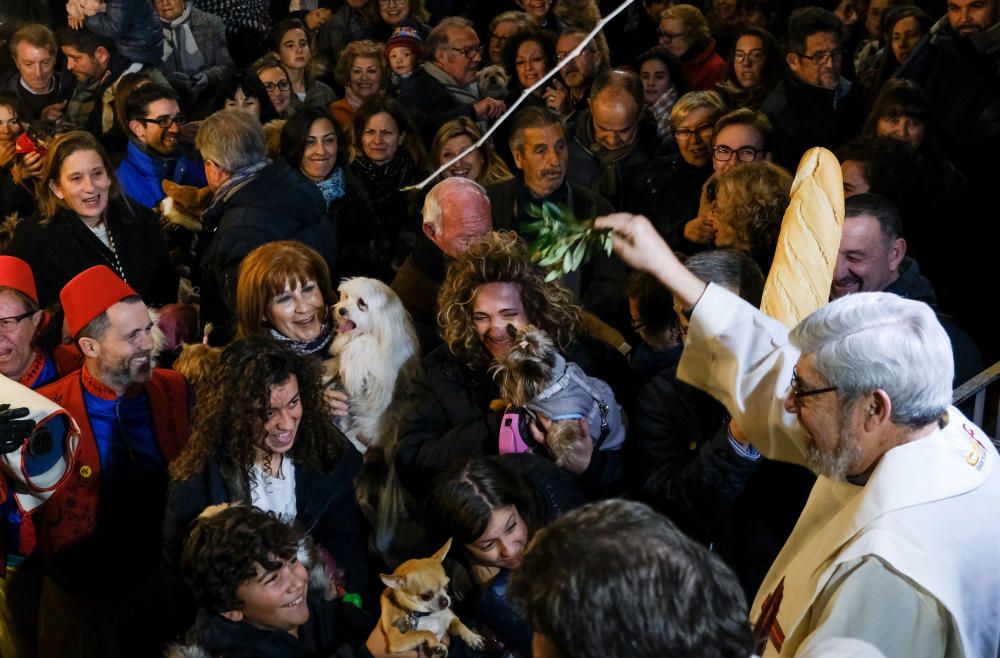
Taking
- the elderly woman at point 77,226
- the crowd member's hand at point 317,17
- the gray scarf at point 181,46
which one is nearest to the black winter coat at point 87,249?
the elderly woman at point 77,226

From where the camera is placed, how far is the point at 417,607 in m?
3.41

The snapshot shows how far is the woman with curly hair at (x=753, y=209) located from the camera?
4.65 m

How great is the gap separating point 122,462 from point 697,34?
5.43 meters

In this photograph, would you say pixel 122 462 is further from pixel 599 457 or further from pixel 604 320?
pixel 604 320

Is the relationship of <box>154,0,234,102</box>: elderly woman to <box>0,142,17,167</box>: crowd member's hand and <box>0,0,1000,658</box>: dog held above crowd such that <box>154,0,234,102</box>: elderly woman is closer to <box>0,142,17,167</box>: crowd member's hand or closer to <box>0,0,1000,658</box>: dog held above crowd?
<box>0,0,1000,658</box>: dog held above crowd

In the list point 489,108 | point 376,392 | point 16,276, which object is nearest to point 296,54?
point 489,108

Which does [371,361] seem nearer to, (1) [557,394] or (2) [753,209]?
(1) [557,394]

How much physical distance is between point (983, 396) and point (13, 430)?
313 centimetres

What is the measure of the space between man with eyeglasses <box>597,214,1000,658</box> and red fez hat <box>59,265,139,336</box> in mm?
2763

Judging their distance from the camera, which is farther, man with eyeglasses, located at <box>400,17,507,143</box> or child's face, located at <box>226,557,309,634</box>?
man with eyeglasses, located at <box>400,17,507,143</box>

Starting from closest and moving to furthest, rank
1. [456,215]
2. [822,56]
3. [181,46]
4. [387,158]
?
[456,215]
[387,158]
[822,56]
[181,46]

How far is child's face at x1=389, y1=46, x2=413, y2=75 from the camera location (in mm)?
8336

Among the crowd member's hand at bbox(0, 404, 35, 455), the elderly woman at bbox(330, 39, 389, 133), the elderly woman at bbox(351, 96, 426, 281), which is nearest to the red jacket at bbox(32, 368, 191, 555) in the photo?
the crowd member's hand at bbox(0, 404, 35, 455)

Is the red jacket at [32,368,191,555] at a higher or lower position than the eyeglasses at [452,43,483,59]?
lower
